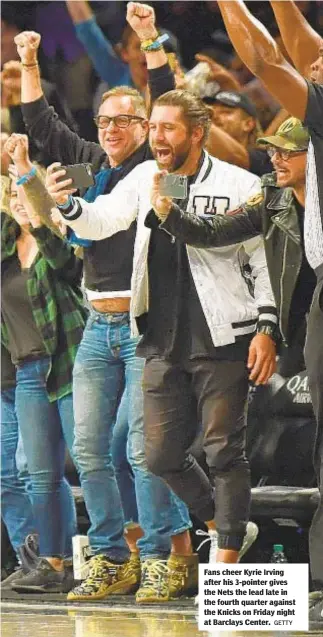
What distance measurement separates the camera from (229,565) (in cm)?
430

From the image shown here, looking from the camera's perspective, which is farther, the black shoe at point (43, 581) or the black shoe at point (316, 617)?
the black shoe at point (43, 581)

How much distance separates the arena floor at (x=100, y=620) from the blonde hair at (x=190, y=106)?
1.70 metres

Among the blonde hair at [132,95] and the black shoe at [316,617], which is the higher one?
the blonde hair at [132,95]

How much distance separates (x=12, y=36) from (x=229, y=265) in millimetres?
1307

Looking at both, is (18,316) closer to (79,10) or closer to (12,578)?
(12,578)

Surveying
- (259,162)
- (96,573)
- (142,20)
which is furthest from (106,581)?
(142,20)

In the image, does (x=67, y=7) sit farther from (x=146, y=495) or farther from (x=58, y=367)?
(x=146, y=495)

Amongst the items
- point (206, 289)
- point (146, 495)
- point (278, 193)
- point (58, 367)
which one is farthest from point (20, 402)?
point (278, 193)

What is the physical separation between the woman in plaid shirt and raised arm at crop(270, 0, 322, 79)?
43.2 inches

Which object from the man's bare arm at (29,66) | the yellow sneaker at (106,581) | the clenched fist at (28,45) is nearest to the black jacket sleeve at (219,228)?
the man's bare arm at (29,66)

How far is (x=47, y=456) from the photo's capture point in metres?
4.96

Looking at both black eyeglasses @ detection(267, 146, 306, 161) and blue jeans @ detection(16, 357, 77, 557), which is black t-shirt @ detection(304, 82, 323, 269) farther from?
blue jeans @ detection(16, 357, 77, 557)

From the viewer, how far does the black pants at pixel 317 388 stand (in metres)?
3.98

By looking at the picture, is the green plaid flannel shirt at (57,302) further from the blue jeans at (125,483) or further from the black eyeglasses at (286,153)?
the black eyeglasses at (286,153)
